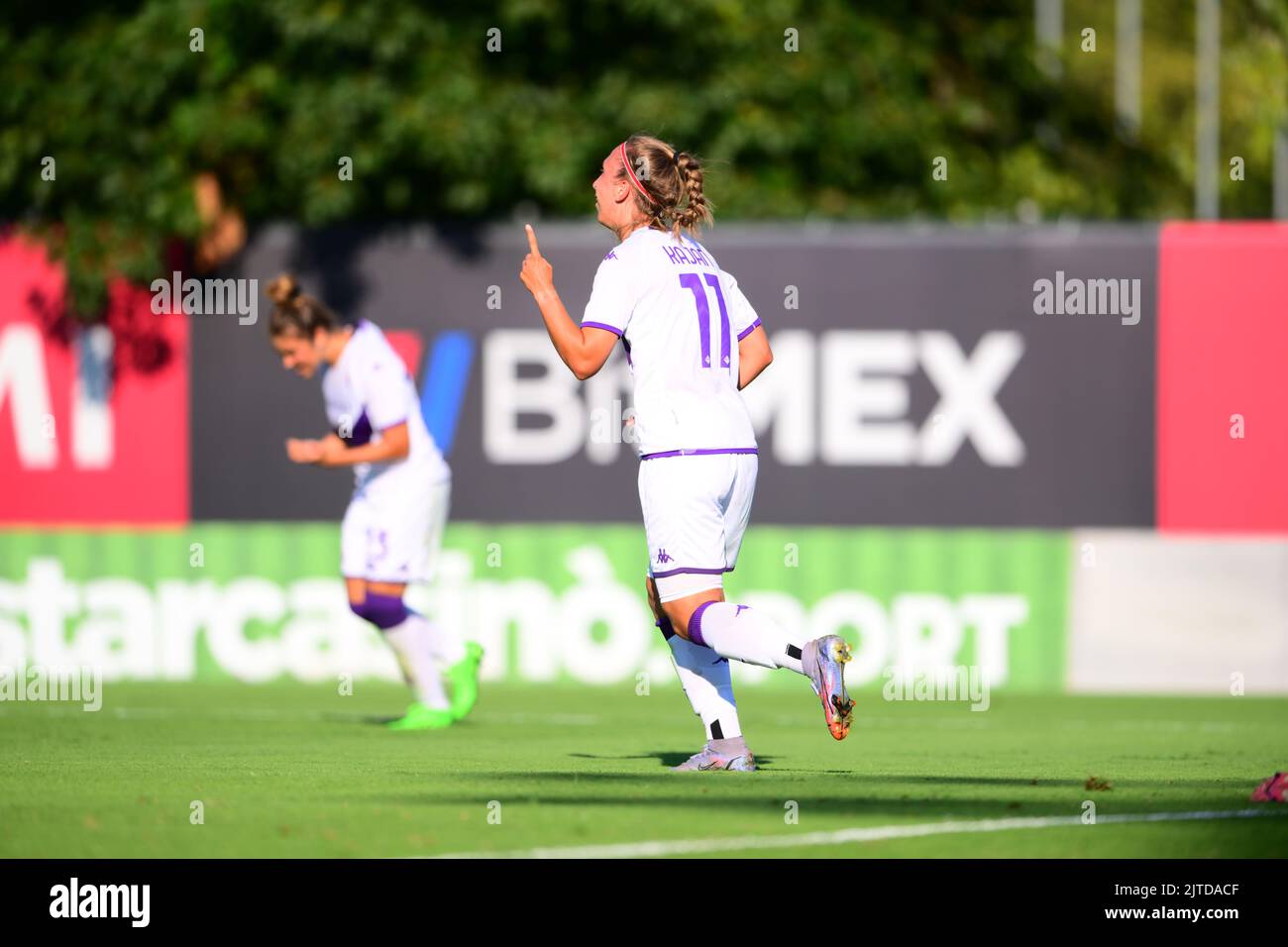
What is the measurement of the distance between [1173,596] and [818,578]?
242cm

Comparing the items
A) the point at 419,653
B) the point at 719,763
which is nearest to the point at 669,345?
the point at 719,763

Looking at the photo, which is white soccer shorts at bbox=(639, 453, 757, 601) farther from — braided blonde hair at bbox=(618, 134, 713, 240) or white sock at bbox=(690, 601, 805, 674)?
braided blonde hair at bbox=(618, 134, 713, 240)

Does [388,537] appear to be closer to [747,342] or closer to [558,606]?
[747,342]

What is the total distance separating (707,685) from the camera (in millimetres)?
7293

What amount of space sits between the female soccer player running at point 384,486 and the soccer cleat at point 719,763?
3.24 metres

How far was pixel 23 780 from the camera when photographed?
22.9 feet

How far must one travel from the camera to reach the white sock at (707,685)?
7266 mm

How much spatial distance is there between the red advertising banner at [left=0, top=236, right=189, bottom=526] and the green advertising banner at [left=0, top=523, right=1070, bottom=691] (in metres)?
1.30

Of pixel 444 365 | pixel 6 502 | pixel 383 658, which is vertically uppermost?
pixel 444 365

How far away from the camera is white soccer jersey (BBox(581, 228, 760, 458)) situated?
22.9 ft

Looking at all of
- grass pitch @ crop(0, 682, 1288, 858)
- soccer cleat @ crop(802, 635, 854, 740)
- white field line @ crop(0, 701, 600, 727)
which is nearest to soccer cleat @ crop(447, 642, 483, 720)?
grass pitch @ crop(0, 682, 1288, 858)
